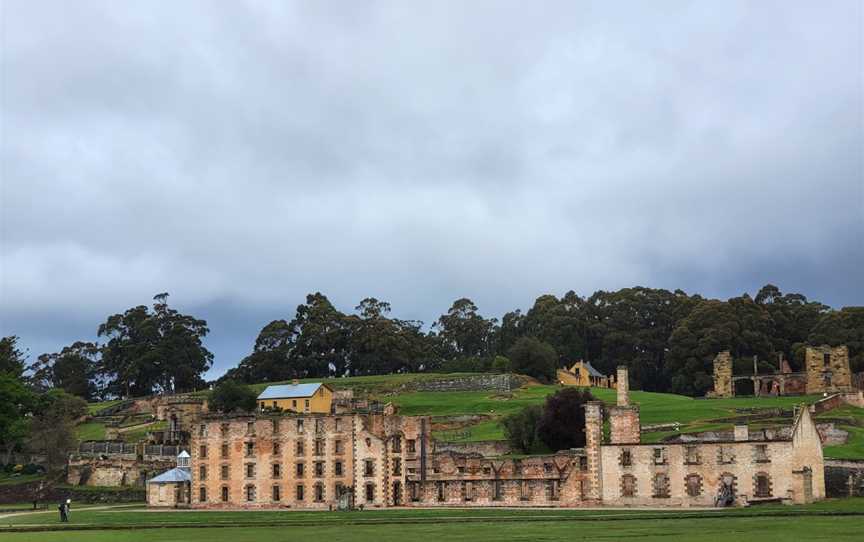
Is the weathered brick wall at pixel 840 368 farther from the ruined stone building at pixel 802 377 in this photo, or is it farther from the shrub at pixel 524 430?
the shrub at pixel 524 430

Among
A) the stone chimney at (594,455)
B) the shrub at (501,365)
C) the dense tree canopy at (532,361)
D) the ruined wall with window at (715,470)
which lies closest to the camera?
the ruined wall with window at (715,470)

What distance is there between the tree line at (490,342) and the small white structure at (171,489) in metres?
52.6

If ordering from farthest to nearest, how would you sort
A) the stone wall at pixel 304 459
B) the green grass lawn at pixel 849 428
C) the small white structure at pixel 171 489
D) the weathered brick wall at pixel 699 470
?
the small white structure at pixel 171 489 < the stone wall at pixel 304 459 < the green grass lawn at pixel 849 428 < the weathered brick wall at pixel 699 470

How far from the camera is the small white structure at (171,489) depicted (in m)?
77.2

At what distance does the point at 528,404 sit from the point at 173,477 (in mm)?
40235

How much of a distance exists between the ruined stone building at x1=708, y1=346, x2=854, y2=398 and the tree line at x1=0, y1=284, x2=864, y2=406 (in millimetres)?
5748

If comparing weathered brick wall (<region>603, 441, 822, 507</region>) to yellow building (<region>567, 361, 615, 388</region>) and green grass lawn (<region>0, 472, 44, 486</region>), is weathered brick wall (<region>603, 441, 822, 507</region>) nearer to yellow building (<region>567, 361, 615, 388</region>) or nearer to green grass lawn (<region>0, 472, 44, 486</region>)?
green grass lawn (<region>0, 472, 44, 486</region>)

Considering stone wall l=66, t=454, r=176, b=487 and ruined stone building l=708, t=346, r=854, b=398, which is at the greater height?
ruined stone building l=708, t=346, r=854, b=398

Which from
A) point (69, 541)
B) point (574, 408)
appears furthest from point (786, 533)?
point (574, 408)

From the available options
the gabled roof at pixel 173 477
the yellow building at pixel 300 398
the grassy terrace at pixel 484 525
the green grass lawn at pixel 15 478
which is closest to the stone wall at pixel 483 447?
the gabled roof at pixel 173 477

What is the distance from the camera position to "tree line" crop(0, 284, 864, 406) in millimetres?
128625

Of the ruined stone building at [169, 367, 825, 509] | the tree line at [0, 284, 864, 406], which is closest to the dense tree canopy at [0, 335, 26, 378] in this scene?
the tree line at [0, 284, 864, 406]

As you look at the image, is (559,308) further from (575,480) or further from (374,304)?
(575,480)

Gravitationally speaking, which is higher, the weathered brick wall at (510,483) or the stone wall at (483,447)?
the stone wall at (483,447)
